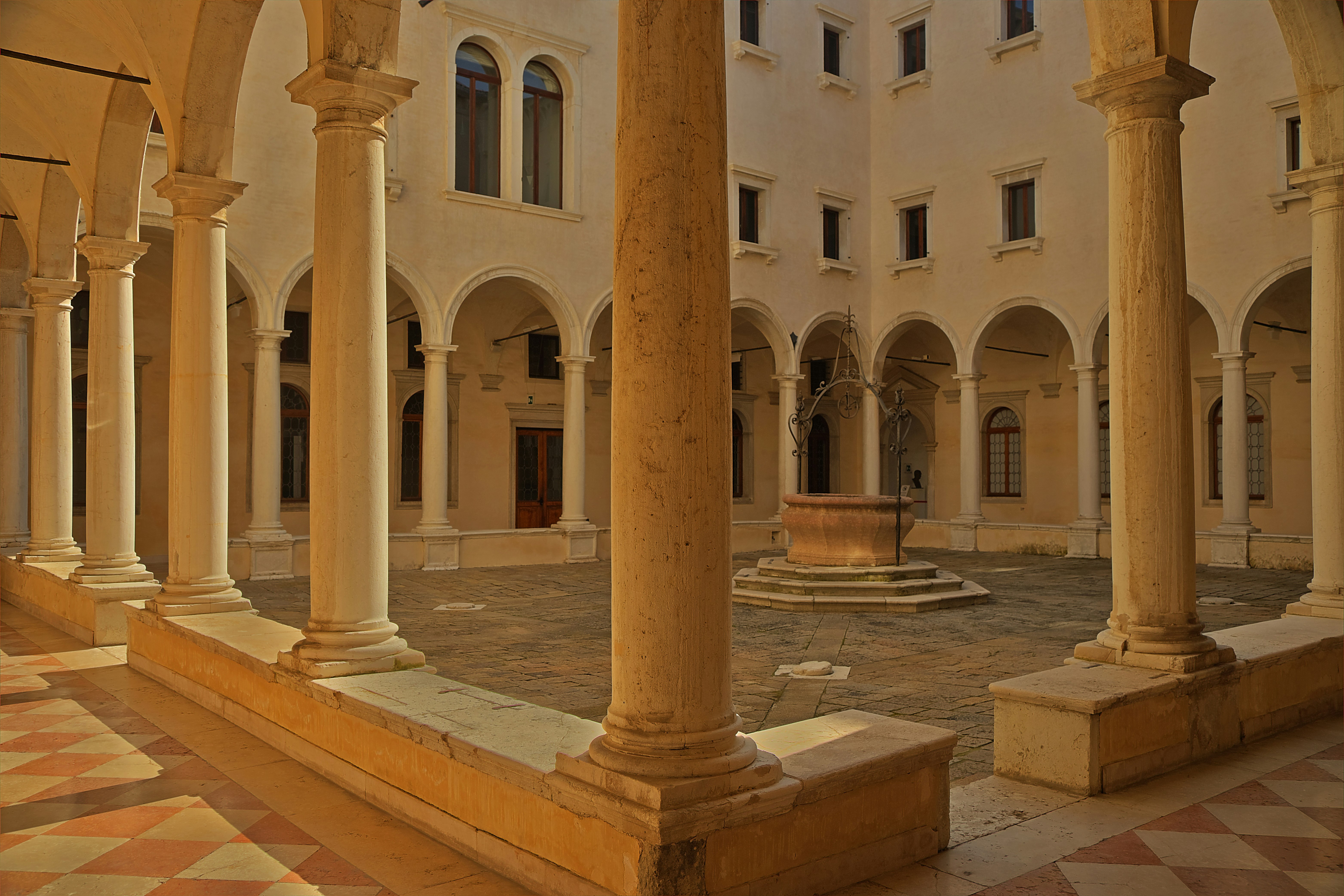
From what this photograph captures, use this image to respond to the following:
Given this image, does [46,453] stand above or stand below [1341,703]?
above

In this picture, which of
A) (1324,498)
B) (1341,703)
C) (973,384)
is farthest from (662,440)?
(973,384)

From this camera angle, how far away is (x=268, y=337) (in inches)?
557

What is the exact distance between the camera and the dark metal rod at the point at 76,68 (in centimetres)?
744

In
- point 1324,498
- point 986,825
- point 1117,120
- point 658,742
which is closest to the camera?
point 658,742

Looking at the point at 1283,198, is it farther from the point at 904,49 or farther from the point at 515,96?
the point at 515,96

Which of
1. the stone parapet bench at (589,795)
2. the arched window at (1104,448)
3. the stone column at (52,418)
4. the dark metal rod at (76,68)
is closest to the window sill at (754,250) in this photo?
the arched window at (1104,448)

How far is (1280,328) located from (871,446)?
22.7 feet

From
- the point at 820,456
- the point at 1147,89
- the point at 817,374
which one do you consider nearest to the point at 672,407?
the point at 1147,89

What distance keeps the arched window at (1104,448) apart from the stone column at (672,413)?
18.3m

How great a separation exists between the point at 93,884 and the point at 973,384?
17.3 meters

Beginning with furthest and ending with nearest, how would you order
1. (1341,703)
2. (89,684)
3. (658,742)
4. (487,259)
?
(487,259) < (89,684) < (1341,703) < (658,742)

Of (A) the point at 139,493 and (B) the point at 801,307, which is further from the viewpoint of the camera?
(B) the point at 801,307

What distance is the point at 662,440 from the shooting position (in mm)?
3209

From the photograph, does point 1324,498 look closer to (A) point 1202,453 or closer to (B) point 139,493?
(A) point 1202,453
